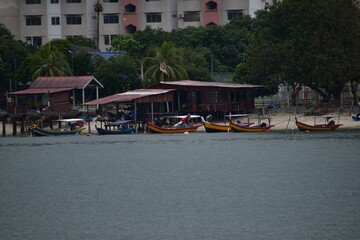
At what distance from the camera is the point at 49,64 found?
94.5m

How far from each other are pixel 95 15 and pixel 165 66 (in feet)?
158

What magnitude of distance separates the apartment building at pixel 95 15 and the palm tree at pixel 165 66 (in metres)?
42.6

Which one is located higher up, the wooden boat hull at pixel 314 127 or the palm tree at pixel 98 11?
the palm tree at pixel 98 11

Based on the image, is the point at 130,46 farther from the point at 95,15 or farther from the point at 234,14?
the point at 234,14


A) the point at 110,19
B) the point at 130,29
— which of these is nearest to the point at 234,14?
the point at 130,29

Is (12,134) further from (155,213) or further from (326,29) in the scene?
(155,213)

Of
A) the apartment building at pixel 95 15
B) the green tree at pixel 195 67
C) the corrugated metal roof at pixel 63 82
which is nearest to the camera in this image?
the corrugated metal roof at pixel 63 82

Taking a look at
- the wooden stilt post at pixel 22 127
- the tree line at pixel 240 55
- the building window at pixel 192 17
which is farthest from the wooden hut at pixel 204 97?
the building window at pixel 192 17

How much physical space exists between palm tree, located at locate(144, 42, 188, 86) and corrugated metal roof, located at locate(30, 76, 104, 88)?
679 cm

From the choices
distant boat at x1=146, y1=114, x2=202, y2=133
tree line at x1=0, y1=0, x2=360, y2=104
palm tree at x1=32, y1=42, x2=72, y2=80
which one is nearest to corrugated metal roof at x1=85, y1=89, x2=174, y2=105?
distant boat at x1=146, y1=114, x2=202, y2=133

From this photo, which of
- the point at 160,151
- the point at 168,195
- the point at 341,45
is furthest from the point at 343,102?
the point at 168,195

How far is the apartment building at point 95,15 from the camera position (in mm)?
133000

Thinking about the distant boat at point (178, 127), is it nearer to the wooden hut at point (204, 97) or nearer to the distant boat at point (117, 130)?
the distant boat at point (117, 130)

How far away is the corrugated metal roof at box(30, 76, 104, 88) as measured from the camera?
86.1 meters
